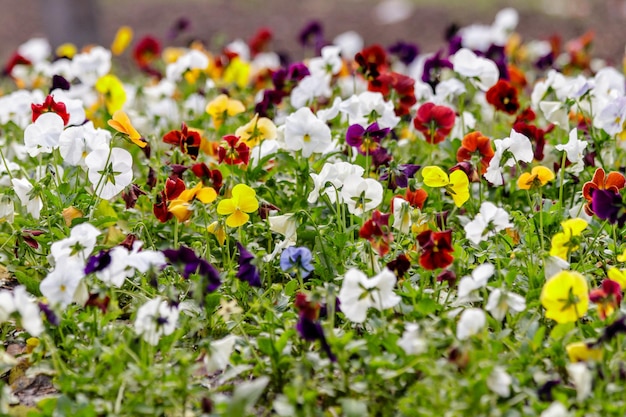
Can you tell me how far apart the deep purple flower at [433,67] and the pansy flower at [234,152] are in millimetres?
1124

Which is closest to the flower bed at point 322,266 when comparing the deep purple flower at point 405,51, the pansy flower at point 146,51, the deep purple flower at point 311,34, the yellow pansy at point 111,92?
the yellow pansy at point 111,92

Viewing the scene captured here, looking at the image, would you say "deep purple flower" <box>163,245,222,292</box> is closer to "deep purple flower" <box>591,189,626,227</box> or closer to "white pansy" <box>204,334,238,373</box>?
"white pansy" <box>204,334,238,373</box>

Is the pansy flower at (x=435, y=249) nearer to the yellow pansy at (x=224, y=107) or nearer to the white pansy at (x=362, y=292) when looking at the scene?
the white pansy at (x=362, y=292)

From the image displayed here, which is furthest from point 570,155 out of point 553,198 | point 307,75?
point 307,75

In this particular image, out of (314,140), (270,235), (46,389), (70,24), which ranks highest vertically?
(70,24)

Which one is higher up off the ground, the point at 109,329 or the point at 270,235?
the point at 270,235

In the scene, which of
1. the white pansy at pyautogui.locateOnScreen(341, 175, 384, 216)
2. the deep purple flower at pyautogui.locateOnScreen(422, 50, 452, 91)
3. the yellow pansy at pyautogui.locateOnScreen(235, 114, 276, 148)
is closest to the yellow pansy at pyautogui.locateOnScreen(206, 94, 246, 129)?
the yellow pansy at pyautogui.locateOnScreen(235, 114, 276, 148)

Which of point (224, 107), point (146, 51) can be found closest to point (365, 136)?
point (224, 107)

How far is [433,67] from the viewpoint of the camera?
390 cm

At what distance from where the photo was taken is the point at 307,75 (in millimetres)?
3904

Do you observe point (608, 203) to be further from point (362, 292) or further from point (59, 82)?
point (59, 82)

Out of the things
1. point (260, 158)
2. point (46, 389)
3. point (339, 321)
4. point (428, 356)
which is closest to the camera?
point (428, 356)

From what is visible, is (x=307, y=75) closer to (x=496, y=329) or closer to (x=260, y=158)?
(x=260, y=158)

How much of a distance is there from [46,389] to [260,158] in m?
1.23
